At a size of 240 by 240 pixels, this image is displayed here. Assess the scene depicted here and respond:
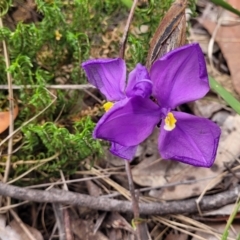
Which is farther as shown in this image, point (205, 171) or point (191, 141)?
point (205, 171)

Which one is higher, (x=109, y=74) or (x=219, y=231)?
(x=109, y=74)

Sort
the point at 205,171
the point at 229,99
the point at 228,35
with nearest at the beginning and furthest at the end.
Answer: the point at 229,99 → the point at 205,171 → the point at 228,35

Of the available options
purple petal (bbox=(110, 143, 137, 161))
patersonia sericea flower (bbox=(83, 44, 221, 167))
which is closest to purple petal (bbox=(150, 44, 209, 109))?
patersonia sericea flower (bbox=(83, 44, 221, 167))

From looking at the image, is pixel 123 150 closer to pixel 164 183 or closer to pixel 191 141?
pixel 191 141

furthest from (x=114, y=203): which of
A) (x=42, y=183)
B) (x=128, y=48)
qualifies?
(x=128, y=48)

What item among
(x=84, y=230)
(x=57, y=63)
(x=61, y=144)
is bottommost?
(x=84, y=230)

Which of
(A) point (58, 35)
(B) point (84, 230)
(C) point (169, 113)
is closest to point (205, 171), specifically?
(B) point (84, 230)

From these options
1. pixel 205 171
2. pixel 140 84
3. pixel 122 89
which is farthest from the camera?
pixel 205 171

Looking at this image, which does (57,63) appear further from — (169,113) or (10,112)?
(169,113)

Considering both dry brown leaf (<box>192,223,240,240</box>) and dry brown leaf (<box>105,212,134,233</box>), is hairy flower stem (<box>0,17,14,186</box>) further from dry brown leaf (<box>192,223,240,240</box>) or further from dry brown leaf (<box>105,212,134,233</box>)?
dry brown leaf (<box>192,223,240,240</box>)
